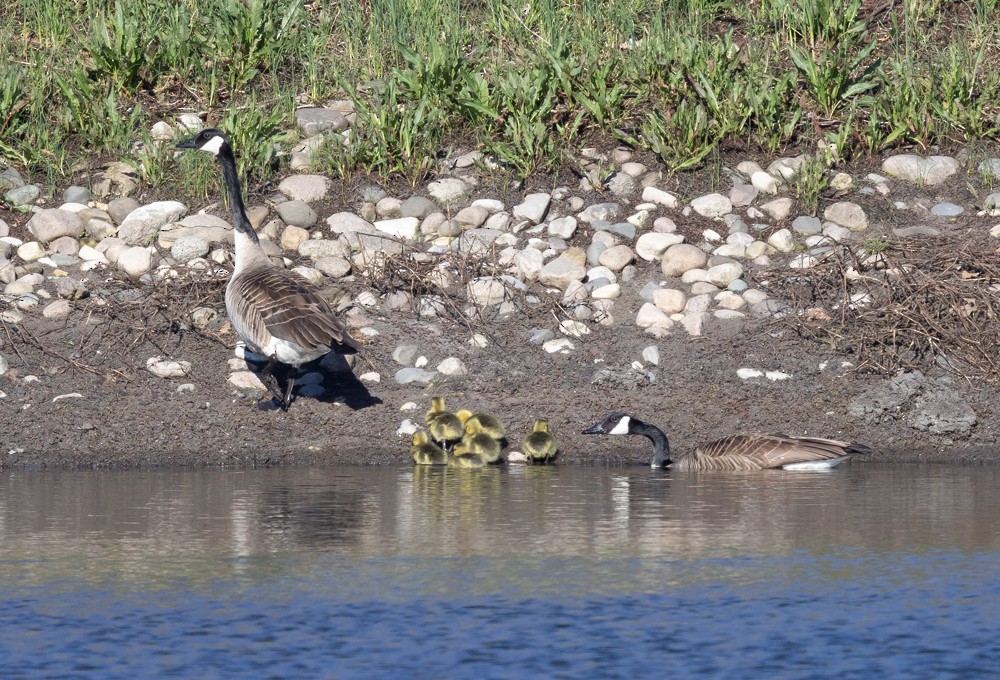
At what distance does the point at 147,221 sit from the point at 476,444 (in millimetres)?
4448

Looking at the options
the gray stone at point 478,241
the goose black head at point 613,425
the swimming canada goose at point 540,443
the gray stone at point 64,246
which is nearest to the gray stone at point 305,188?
the gray stone at point 478,241

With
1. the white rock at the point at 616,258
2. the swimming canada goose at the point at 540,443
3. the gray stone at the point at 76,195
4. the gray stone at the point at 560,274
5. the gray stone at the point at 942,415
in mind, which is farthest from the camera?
the gray stone at the point at 76,195

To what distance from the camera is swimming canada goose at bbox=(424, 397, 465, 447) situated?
10.0 meters

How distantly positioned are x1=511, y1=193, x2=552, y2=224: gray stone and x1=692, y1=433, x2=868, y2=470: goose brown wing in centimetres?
367

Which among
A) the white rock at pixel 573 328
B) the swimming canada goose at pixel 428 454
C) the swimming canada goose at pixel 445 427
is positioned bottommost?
the swimming canada goose at pixel 428 454

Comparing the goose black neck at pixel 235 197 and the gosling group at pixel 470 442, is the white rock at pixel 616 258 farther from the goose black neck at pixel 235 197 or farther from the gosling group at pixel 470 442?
the goose black neck at pixel 235 197

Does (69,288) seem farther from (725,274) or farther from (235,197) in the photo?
(725,274)

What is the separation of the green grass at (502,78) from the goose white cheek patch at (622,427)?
4.08 meters

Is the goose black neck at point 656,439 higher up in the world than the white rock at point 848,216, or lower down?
lower down

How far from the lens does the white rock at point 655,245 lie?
12453 mm

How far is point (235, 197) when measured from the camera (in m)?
11.5

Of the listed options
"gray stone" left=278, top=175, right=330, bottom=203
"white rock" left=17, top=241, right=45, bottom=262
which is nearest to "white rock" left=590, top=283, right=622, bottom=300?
"gray stone" left=278, top=175, right=330, bottom=203

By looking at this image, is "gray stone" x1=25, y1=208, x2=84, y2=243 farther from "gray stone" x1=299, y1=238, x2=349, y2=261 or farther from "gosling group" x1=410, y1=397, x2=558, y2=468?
"gosling group" x1=410, y1=397, x2=558, y2=468

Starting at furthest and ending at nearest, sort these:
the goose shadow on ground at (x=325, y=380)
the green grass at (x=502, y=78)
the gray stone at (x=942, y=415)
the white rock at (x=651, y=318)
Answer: the green grass at (x=502, y=78)
the white rock at (x=651, y=318)
the goose shadow on ground at (x=325, y=380)
the gray stone at (x=942, y=415)
